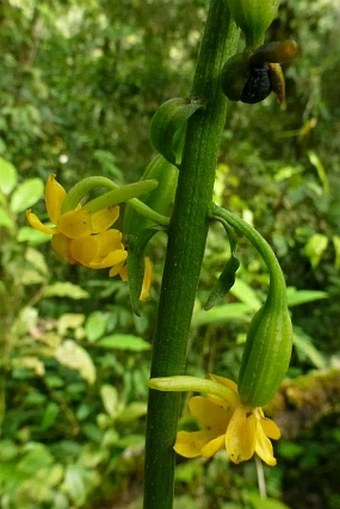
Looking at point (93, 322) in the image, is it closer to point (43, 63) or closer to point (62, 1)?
point (62, 1)

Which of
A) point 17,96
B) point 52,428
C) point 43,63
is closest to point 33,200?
point 52,428

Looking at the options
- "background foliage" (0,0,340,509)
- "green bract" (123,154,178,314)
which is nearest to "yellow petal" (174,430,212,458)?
"green bract" (123,154,178,314)

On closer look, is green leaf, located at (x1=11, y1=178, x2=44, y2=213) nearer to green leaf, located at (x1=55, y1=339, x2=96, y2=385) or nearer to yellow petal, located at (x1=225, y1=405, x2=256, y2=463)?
green leaf, located at (x1=55, y1=339, x2=96, y2=385)

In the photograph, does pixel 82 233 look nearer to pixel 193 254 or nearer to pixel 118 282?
pixel 193 254

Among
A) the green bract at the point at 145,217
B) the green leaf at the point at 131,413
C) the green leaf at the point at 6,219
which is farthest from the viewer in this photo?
the green leaf at the point at 131,413

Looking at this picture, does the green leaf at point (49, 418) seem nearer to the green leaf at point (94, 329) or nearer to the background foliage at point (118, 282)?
the background foliage at point (118, 282)

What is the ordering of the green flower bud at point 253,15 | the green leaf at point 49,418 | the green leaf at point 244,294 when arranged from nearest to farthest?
the green flower bud at point 253,15 < the green leaf at point 244,294 < the green leaf at point 49,418

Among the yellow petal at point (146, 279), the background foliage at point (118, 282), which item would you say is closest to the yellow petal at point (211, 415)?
the yellow petal at point (146, 279)

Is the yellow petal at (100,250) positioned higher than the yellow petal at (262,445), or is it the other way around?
the yellow petal at (100,250)
